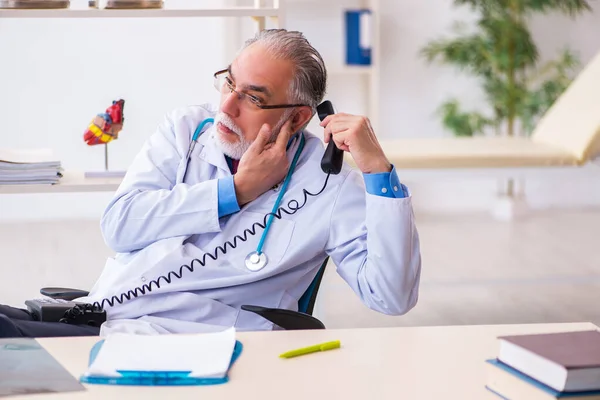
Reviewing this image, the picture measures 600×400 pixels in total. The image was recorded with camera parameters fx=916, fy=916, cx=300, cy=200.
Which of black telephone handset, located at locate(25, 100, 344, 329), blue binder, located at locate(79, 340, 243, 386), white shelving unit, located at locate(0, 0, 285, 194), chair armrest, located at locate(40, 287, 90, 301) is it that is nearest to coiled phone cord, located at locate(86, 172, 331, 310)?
black telephone handset, located at locate(25, 100, 344, 329)

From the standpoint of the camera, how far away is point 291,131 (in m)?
1.96

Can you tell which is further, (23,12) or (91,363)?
(23,12)

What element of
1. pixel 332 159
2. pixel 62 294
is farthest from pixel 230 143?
pixel 62 294

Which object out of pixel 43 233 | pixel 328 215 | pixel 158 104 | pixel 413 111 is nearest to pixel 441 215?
pixel 413 111

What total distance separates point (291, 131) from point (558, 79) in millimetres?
4210

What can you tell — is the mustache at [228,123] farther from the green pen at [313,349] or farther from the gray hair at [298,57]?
the green pen at [313,349]

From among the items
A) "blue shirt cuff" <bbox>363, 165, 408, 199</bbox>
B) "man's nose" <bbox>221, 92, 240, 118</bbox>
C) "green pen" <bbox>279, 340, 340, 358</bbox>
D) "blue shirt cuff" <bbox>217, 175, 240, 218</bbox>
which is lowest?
"green pen" <bbox>279, 340, 340, 358</bbox>

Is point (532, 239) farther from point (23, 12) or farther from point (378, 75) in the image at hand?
point (23, 12)

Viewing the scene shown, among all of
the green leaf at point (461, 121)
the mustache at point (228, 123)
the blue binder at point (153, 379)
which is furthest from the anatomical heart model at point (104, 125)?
the green leaf at point (461, 121)

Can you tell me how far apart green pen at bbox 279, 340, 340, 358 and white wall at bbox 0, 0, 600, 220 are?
13.7 feet

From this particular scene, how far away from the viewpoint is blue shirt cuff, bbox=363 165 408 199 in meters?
1.72

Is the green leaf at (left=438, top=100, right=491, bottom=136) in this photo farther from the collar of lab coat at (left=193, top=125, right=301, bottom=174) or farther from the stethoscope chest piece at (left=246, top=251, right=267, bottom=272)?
the stethoscope chest piece at (left=246, top=251, right=267, bottom=272)

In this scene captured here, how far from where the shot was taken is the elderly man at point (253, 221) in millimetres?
1767

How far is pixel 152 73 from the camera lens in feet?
17.9
